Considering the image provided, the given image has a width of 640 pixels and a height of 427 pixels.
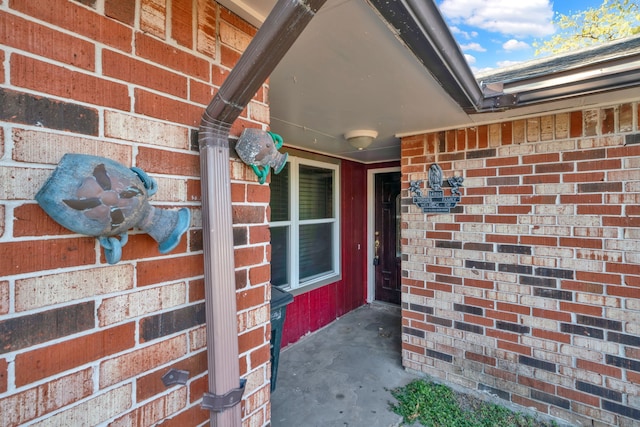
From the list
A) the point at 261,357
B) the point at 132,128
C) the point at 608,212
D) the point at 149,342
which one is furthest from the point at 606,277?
the point at 132,128

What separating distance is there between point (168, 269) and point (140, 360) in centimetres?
27

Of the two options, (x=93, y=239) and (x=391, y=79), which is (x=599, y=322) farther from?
(x=93, y=239)

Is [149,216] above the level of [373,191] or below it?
below

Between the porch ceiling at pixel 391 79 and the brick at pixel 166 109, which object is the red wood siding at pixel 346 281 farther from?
the brick at pixel 166 109

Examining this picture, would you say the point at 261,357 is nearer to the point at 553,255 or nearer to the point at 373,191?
the point at 553,255

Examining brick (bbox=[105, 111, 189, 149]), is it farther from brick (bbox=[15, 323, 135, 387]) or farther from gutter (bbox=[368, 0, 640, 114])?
gutter (bbox=[368, 0, 640, 114])

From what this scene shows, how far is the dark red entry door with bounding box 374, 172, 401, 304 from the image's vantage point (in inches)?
198

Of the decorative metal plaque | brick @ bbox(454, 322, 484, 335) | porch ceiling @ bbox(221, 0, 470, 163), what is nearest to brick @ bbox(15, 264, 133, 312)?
porch ceiling @ bbox(221, 0, 470, 163)

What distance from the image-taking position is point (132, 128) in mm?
832

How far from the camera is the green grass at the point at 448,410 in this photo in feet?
7.62

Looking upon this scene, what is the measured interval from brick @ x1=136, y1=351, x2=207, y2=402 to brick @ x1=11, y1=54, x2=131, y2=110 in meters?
0.81

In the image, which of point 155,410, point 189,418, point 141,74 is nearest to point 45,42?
point 141,74

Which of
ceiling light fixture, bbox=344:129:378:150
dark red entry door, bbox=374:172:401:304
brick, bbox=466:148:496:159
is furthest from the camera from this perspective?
dark red entry door, bbox=374:172:401:304

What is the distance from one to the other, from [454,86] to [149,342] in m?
2.03
